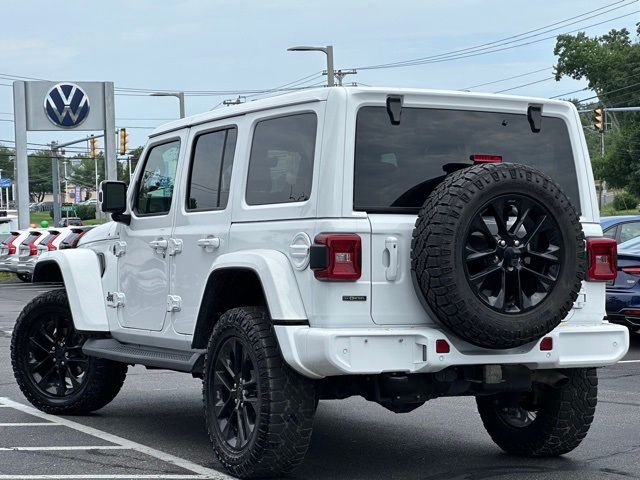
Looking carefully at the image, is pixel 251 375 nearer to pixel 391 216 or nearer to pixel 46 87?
pixel 391 216

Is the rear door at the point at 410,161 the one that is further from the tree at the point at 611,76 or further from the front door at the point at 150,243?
the tree at the point at 611,76

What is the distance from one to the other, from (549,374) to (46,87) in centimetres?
3219

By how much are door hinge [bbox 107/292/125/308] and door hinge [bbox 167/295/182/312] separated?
80cm

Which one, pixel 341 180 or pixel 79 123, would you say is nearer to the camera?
pixel 341 180

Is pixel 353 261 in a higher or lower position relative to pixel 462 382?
higher

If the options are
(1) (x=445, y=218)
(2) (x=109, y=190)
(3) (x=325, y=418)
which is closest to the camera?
(1) (x=445, y=218)

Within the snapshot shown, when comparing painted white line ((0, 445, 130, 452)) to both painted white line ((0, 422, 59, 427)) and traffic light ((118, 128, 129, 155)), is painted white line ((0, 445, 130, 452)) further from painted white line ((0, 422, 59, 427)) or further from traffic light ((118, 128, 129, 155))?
traffic light ((118, 128, 129, 155))

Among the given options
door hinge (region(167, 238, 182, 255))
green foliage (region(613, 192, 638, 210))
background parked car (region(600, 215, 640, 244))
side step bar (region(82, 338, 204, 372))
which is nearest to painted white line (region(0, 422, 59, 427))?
side step bar (region(82, 338, 204, 372))

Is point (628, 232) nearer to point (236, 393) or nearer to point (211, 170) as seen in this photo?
point (211, 170)

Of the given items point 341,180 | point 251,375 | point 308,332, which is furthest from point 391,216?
point 251,375

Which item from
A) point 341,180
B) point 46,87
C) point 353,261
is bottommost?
point 353,261

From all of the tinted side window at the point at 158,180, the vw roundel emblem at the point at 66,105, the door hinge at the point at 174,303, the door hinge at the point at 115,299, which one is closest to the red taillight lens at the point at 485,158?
the door hinge at the point at 174,303

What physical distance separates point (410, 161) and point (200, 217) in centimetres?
155

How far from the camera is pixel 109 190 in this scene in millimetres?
8211
